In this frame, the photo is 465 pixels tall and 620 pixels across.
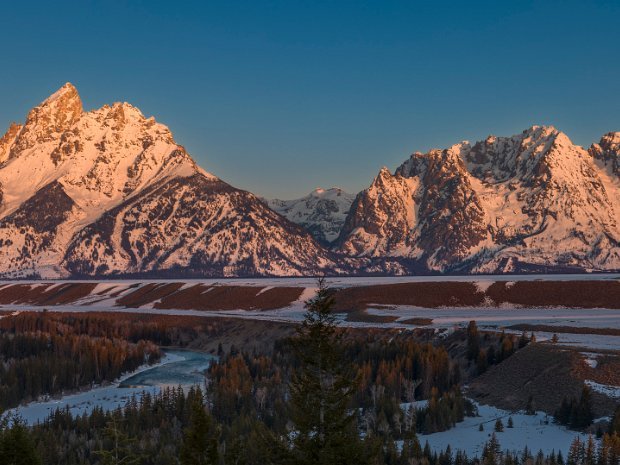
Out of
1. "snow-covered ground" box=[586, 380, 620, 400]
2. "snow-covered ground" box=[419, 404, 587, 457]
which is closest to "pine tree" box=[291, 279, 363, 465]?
"snow-covered ground" box=[419, 404, 587, 457]

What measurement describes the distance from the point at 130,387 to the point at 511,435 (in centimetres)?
7475

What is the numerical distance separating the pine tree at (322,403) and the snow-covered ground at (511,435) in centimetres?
4703

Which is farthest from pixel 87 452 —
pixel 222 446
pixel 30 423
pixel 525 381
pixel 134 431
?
pixel 525 381

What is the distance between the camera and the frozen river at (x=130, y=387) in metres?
115

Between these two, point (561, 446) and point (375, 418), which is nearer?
point (561, 446)

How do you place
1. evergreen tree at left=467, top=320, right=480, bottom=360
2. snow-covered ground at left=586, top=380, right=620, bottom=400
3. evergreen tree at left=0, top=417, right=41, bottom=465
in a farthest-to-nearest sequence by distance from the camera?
evergreen tree at left=467, top=320, right=480, bottom=360
snow-covered ground at left=586, top=380, right=620, bottom=400
evergreen tree at left=0, top=417, right=41, bottom=465

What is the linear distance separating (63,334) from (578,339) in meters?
116

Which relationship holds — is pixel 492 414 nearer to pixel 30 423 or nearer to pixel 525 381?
pixel 525 381

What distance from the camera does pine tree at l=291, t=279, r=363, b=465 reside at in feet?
107

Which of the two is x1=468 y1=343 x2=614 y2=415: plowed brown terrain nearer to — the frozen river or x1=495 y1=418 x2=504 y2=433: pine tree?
x1=495 y1=418 x2=504 y2=433: pine tree

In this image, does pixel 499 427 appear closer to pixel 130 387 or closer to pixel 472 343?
pixel 472 343

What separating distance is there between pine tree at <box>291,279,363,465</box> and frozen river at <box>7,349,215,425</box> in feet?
257

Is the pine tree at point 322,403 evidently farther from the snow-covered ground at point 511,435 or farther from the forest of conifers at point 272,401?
the snow-covered ground at point 511,435

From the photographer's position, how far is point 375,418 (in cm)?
8931
